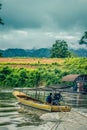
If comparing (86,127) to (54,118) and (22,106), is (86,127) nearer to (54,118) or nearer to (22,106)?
(54,118)

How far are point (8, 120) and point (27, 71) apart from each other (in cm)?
7979

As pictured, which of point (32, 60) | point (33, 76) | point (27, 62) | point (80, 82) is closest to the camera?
point (80, 82)

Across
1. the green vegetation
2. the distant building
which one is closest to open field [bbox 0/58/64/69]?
the green vegetation

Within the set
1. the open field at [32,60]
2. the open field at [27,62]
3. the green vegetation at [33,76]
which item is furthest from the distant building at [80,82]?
the open field at [32,60]

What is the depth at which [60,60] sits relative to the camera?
126250mm

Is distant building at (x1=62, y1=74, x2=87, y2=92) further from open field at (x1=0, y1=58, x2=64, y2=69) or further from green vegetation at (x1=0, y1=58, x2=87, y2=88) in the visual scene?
open field at (x1=0, y1=58, x2=64, y2=69)

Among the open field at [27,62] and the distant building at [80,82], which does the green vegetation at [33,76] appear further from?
the distant building at [80,82]

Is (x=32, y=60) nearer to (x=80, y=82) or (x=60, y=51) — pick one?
(x=60, y=51)

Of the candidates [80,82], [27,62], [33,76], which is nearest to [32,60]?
[27,62]

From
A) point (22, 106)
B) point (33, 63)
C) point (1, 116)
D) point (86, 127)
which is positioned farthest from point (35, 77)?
point (86, 127)

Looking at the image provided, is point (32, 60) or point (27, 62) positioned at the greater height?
point (32, 60)

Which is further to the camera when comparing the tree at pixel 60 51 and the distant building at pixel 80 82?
the tree at pixel 60 51

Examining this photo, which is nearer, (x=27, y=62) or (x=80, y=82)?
(x=80, y=82)

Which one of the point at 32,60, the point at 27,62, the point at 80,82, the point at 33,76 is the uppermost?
the point at 32,60
